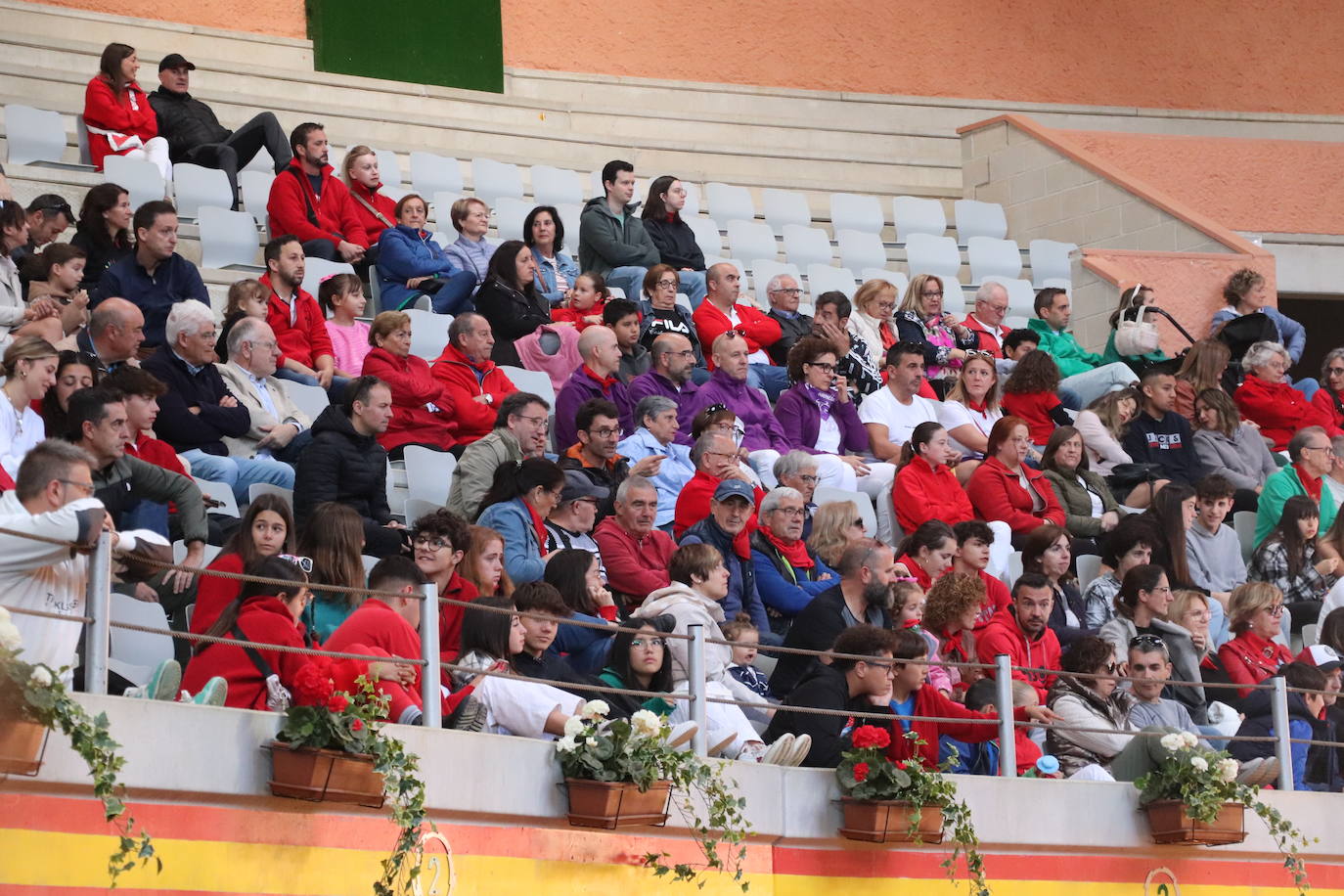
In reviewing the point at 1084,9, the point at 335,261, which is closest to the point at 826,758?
the point at 335,261

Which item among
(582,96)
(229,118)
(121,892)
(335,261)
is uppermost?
(582,96)

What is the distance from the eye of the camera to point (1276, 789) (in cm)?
743

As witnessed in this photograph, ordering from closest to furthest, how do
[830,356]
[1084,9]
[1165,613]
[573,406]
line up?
1. [1165,613]
2. [573,406]
3. [830,356]
4. [1084,9]

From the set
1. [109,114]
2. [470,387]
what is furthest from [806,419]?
[109,114]

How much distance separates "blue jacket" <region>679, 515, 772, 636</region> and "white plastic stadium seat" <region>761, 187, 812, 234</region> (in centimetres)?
576

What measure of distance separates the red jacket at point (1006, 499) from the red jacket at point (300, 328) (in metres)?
2.86

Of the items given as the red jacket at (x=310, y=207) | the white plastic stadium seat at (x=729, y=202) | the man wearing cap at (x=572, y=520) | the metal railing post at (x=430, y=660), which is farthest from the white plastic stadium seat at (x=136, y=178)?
the metal railing post at (x=430, y=660)

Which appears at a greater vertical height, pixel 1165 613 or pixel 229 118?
pixel 229 118

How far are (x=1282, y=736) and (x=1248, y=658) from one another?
695mm

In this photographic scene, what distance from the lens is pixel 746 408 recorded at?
9289 millimetres

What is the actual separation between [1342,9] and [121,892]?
534 inches

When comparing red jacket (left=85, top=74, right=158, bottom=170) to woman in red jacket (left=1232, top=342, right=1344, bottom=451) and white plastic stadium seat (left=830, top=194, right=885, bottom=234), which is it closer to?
white plastic stadium seat (left=830, top=194, right=885, bottom=234)

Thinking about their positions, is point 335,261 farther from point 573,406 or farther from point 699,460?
point 699,460

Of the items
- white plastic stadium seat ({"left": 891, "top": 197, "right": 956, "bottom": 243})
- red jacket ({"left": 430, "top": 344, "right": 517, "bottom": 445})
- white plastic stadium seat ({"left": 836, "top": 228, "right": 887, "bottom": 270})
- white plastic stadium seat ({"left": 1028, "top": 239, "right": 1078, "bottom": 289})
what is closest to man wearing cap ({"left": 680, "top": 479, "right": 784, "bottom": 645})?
red jacket ({"left": 430, "top": 344, "right": 517, "bottom": 445})
